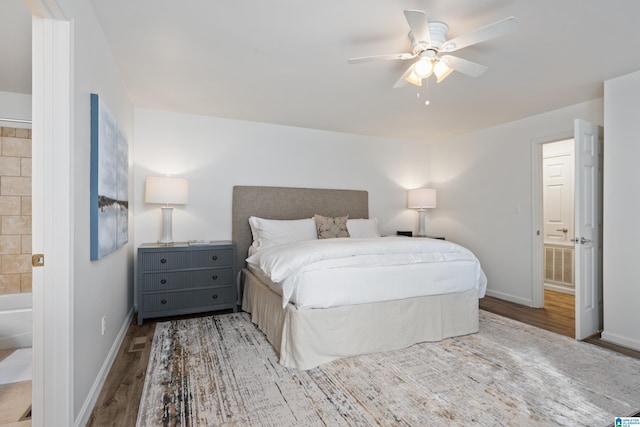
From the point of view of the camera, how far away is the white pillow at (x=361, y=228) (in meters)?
4.32

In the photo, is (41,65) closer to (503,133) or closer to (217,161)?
(217,161)

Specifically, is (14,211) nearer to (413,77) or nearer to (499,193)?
(413,77)

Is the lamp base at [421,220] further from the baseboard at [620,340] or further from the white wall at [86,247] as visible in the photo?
the white wall at [86,247]

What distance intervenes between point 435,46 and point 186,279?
126 inches

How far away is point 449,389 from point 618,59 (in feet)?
9.42

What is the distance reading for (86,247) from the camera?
1847 mm

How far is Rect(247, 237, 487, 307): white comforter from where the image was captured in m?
2.43

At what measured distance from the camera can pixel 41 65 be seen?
147 cm

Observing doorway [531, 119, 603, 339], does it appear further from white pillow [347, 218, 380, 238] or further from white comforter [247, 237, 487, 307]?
white pillow [347, 218, 380, 238]

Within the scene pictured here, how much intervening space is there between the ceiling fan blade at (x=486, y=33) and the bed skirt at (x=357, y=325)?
192cm

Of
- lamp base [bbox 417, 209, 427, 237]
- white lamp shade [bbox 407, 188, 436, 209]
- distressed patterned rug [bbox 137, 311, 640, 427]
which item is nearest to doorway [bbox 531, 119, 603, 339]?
distressed patterned rug [bbox 137, 311, 640, 427]

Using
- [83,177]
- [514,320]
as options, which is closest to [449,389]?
[514,320]

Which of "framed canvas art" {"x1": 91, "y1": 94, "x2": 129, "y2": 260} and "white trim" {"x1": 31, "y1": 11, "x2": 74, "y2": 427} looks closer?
"white trim" {"x1": 31, "y1": 11, "x2": 74, "y2": 427}

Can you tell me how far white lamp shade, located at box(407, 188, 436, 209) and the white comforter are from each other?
211 centimetres
